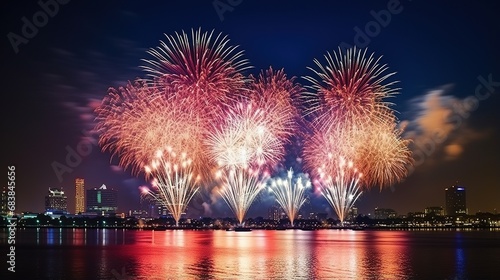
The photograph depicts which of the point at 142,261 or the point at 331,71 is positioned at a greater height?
the point at 331,71

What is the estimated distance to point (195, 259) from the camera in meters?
62.5

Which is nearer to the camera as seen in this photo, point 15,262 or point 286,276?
point 286,276

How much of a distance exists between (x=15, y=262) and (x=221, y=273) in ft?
79.3

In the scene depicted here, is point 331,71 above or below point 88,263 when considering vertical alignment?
above

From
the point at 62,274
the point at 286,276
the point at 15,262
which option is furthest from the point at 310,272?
the point at 15,262

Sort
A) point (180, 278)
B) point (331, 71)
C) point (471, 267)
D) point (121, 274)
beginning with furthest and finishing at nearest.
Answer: point (331, 71) → point (471, 267) → point (121, 274) → point (180, 278)

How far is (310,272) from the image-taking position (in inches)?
1971

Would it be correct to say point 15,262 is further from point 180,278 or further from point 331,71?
point 331,71

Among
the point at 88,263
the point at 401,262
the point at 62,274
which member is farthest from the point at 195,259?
the point at 401,262

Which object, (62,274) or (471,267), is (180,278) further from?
(471,267)

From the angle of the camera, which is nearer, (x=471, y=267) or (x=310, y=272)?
(x=310, y=272)

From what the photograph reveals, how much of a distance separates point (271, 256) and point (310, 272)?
55.9 feet

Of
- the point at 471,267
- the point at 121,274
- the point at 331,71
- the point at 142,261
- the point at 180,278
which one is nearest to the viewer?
the point at 180,278

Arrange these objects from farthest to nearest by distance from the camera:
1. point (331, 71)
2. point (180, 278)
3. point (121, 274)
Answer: point (331, 71), point (121, 274), point (180, 278)
